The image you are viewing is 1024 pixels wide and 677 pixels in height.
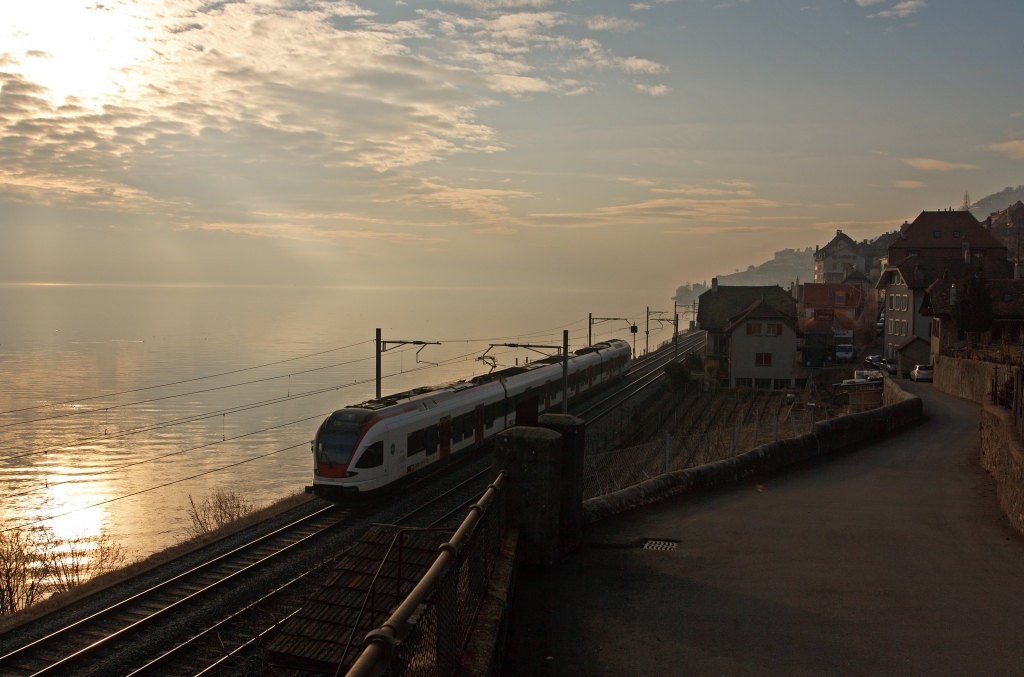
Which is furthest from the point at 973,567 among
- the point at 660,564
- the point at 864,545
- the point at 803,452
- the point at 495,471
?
the point at 803,452

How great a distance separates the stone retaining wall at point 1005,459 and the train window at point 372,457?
13.6 m

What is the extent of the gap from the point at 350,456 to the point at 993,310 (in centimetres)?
3601

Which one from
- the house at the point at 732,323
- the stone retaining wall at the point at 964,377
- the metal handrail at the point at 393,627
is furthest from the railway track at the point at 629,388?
the metal handrail at the point at 393,627

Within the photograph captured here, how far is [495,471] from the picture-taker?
8.45 m

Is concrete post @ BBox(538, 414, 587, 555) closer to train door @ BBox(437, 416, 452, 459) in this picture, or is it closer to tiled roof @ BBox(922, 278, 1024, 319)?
train door @ BBox(437, 416, 452, 459)

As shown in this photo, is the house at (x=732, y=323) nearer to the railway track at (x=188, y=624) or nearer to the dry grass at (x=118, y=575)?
the dry grass at (x=118, y=575)

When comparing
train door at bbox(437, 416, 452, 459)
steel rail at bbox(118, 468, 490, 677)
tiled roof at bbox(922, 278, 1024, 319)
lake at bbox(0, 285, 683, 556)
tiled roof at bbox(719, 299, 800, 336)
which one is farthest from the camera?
tiled roof at bbox(719, 299, 800, 336)

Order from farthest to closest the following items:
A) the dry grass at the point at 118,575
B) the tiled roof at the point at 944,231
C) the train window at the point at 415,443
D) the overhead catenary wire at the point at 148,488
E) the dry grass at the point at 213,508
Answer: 1. the tiled roof at the point at 944,231
2. the overhead catenary wire at the point at 148,488
3. the dry grass at the point at 213,508
4. the train window at the point at 415,443
5. the dry grass at the point at 118,575

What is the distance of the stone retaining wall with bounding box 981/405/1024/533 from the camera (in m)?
11.3

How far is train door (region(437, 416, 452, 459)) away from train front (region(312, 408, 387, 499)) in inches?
139

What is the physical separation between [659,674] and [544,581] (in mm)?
2193

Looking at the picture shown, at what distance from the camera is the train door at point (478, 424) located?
2622 cm

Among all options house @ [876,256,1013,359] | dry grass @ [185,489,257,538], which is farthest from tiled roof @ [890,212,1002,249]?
dry grass @ [185,489,257,538]

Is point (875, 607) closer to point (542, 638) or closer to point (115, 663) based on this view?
point (542, 638)
